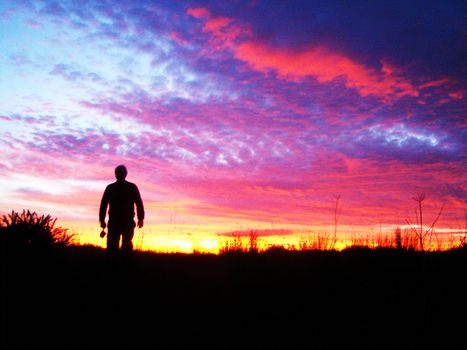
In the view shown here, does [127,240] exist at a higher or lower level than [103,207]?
lower

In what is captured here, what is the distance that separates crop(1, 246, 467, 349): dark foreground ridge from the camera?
19.6 feet

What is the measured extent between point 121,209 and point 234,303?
437cm

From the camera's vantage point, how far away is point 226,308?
714cm

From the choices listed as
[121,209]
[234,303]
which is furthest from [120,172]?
[234,303]

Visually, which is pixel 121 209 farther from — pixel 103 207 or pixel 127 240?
pixel 127 240

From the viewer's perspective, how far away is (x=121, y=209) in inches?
412

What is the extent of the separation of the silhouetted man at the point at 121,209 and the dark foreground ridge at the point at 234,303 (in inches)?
24.4

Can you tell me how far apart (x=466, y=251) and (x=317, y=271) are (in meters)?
4.46

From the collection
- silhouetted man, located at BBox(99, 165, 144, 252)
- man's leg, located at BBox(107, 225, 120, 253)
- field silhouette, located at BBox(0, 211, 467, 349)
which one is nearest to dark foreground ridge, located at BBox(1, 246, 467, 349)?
field silhouette, located at BBox(0, 211, 467, 349)

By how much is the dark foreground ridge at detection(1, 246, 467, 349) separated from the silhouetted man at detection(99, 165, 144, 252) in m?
0.62

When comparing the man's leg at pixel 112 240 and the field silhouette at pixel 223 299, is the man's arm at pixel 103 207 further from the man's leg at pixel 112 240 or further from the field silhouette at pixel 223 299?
the field silhouette at pixel 223 299

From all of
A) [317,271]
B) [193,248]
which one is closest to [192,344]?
[317,271]

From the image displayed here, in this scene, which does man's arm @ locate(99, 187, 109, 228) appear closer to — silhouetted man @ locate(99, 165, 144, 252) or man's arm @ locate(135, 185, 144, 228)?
silhouetted man @ locate(99, 165, 144, 252)

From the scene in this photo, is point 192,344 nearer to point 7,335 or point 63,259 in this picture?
point 7,335
